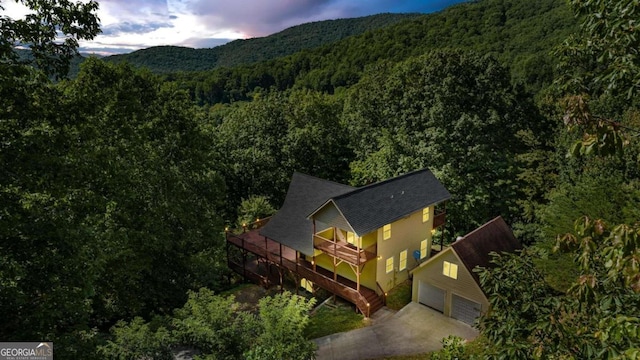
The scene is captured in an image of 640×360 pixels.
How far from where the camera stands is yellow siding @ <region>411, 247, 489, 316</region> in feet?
70.1

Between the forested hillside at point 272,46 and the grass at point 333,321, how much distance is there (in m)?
91.0

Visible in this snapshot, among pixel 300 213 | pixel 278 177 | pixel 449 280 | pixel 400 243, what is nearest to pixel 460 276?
pixel 449 280

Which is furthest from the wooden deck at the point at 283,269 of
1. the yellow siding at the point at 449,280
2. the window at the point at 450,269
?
the window at the point at 450,269

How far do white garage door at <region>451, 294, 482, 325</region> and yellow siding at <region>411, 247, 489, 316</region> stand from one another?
0.25 m

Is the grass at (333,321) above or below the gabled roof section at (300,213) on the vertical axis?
below

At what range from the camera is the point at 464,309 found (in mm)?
22266

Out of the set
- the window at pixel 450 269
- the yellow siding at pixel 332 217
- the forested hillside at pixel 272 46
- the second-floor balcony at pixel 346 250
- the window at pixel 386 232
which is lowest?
the window at pixel 450 269

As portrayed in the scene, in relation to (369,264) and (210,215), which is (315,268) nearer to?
(369,264)

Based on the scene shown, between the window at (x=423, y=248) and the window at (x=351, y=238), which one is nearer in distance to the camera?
the window at (x=351, y=238)

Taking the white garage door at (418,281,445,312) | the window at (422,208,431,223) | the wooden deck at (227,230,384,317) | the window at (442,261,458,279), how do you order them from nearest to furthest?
the window at (442,261,458,279)
the white garage door at (418,281,445,312)
the wooden deck at (227,230,384,317)
the window at (422,208,431,223)

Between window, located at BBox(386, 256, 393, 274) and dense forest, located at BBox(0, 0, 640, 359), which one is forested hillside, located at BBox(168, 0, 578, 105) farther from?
window, located at BBox(386, 256, 393, 274)

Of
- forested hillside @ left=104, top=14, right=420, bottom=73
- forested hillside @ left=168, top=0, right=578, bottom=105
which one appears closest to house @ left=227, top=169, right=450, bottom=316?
forested hillside @ left=168, top=0, right=578, bottom=105

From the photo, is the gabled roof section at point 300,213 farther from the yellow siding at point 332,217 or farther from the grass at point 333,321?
the grass at point 333,321

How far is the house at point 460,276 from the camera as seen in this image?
21547 mm
